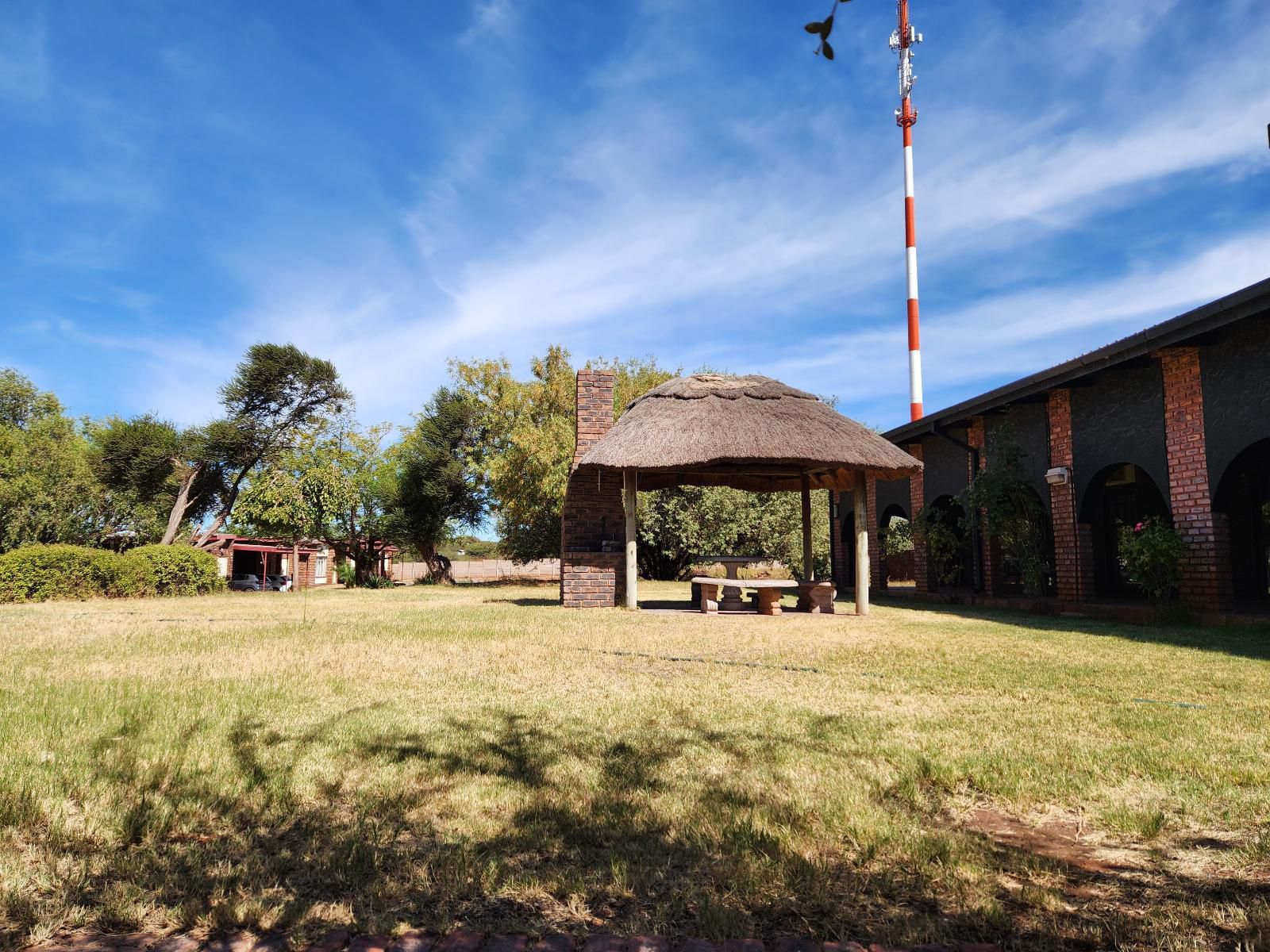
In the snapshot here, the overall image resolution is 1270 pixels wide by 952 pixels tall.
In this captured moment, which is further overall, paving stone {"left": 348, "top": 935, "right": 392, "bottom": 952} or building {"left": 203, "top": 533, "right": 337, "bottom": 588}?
building {"left": 203, "top": 533, "right": 337, "bottom": 588}

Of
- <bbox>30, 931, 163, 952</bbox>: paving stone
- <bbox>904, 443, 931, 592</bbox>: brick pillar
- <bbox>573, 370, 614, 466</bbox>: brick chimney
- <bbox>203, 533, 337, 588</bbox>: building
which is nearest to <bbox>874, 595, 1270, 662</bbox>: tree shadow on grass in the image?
<bbox>904, 443, 931, 592</bbox>: brick pillar

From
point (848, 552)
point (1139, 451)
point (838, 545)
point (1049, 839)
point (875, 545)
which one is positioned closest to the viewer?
point (1049, 839)

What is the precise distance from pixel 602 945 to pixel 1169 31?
1516 cm

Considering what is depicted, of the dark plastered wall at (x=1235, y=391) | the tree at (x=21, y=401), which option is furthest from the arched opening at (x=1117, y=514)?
the tree at (x=21, y=401)

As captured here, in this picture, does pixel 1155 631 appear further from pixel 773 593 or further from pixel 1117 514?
pixel 1117 514

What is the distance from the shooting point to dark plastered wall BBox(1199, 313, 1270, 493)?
28.7 ft

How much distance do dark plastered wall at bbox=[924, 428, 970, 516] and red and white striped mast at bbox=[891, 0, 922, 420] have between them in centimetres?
872

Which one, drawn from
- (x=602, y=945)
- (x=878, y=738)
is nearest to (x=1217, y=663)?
(x=878, y=738)

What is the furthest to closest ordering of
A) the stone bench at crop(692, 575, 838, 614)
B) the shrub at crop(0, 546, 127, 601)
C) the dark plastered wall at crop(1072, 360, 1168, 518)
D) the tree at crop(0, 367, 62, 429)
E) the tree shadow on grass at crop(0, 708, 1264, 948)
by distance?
the tree at crop(0, 367, 62, 429) < the shrub at crop(0, 546, 127, 601) < the stone bench at crop(692, 575, 838, 614) < the dark plastered wall at crop(1072, 360, 1168, 518) < the tree shadow on grass at crop(0, 708, 1264, 948)

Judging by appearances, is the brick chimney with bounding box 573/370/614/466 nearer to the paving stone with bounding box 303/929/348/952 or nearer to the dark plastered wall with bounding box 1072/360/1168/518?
the dark plastered wall with bounding box 1072/360/1168/518

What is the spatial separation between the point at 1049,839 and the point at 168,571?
2116 centimetres

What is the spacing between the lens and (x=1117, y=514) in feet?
48.2

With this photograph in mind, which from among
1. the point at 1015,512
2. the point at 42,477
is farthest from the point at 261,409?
the point at 1015,512

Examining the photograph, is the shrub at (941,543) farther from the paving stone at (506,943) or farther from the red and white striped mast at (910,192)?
the paving stone at (506,943)
